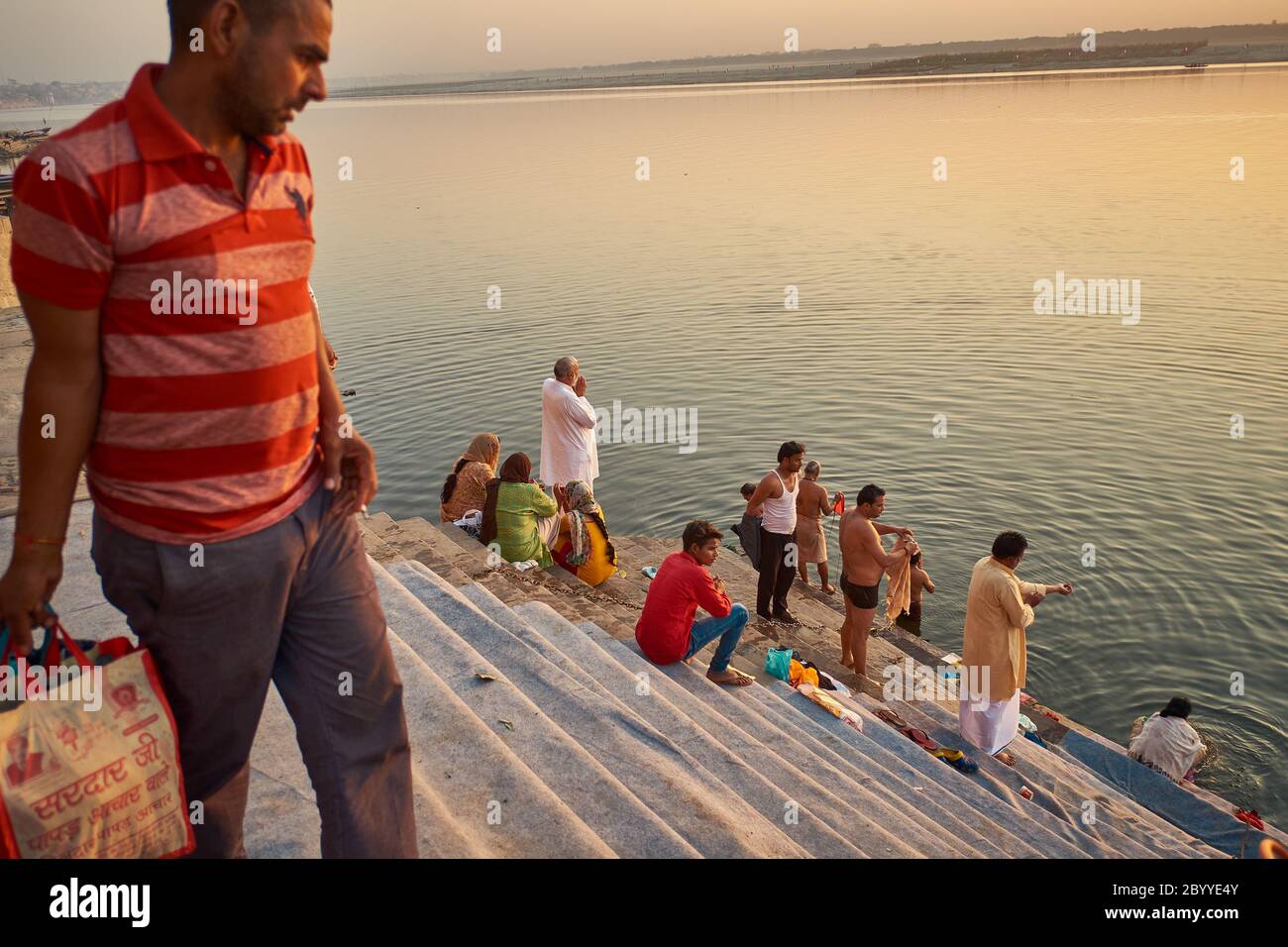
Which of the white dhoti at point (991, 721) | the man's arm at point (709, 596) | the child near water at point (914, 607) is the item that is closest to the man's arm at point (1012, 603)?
the white dhoti at point (991, 721)

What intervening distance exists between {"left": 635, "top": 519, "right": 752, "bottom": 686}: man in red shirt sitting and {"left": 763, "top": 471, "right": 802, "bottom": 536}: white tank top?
2.11 meters

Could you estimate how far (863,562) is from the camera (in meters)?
7.79

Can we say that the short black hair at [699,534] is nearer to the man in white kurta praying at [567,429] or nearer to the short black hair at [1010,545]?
the short black hair at [1010,545]

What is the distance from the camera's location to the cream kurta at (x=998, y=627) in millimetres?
6613

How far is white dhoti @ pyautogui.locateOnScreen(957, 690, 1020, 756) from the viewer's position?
6848 millimetres

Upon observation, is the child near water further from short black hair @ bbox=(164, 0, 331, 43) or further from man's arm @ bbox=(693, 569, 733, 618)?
short black hair @ bbox=(164, 0, 331, 43)

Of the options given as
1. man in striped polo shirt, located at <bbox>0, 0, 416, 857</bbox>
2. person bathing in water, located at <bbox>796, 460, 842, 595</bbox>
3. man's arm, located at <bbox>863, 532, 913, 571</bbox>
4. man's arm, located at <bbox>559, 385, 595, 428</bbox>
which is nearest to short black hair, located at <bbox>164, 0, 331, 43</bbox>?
man in striped polo shirt, located at <bbox>0, 0, 416, 857</bbox>

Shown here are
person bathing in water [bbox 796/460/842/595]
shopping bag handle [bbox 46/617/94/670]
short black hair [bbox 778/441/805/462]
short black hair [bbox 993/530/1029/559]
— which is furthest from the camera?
person bathing in water [bbox 796/460/842/595]

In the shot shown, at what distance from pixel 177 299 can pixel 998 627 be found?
6033 millimetres

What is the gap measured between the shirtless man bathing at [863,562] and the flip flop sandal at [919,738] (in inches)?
42.6

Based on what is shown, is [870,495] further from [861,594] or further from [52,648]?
[52,648]

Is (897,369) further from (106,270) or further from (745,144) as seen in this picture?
(745,144)

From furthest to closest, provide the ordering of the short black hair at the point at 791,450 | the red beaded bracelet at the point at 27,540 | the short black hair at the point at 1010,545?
the short black hair at the point at 791,450
the short black hair at the point at 1010,545
the red beaded bracelet at the point at 27,540

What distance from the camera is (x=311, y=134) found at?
89375 millimetres
